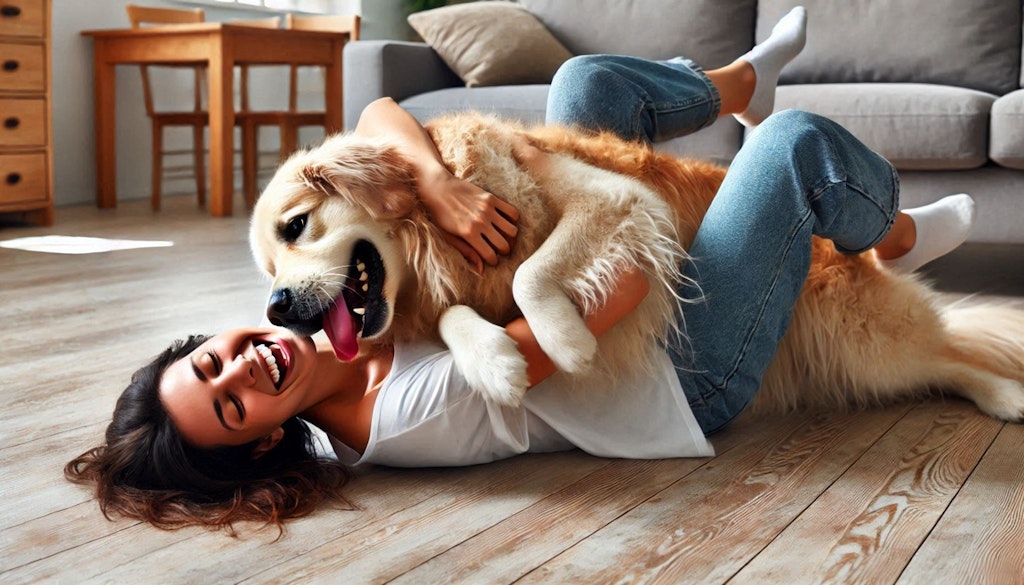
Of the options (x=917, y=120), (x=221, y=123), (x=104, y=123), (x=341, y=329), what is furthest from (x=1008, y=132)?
(x=104, y=123)

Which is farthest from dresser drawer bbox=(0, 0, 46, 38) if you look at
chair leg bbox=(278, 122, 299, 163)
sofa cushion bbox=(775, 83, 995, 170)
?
sofa cushion bbox=(775, 83, 995, 170)

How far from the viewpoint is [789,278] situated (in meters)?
1.63

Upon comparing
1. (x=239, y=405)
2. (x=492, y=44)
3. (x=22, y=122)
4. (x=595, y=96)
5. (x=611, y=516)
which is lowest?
(x=611, y=516)

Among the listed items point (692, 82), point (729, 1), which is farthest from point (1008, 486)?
point (729, 1)

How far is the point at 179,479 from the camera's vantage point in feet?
4.53

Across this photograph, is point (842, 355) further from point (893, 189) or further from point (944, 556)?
point (944, 556)

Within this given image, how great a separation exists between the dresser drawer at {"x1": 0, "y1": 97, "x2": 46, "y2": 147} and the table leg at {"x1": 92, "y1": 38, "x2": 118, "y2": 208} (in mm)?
824

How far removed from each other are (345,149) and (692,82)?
87cm

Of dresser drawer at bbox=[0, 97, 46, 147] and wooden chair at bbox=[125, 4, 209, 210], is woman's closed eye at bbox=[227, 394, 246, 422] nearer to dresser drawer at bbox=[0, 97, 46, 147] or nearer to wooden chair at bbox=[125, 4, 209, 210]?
dresser drawer at bbox=[0, 97, 46, 147]

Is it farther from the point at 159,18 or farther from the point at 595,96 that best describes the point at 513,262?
the point at 159,18

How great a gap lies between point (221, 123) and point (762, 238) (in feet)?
12.2

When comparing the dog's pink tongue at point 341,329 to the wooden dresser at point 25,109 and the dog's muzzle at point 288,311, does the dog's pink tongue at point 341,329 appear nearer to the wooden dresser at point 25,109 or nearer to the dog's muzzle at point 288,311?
the dog's muzzle at point 288,311

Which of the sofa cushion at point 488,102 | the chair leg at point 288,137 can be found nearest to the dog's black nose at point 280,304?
the sofa cushion at point 488,102

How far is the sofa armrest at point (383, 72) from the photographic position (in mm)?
3598
